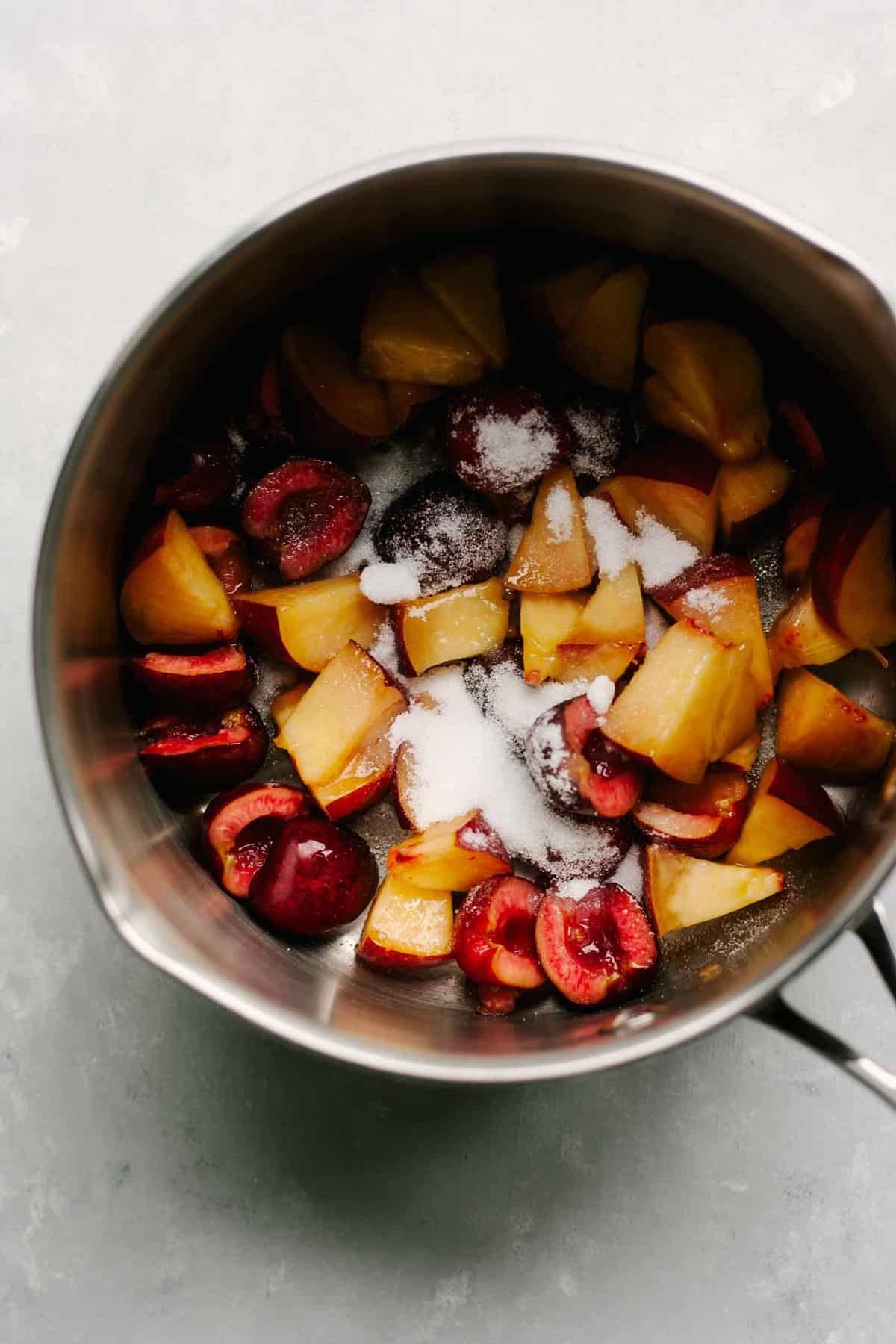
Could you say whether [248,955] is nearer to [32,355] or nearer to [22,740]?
[22,740]

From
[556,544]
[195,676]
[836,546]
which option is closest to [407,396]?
[556,544]

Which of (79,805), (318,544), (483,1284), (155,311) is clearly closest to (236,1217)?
(483,1284)

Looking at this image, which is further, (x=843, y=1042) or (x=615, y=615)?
(x=615, y=615)

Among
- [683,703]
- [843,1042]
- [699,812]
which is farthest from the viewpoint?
[699,812]

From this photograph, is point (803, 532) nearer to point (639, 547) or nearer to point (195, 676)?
point (639, 547)

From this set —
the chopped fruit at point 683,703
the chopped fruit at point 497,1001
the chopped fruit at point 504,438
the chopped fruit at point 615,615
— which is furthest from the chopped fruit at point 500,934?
the chopped fruit at point 504,438

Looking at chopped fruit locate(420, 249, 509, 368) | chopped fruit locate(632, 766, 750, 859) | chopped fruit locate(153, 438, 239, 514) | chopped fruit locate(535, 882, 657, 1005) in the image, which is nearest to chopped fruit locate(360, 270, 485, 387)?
→ chopped fruit locate(420, 249, 509, 368)

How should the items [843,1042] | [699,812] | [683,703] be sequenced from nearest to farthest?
1. [843,1042]
2. [683,703]
3. [699,812]
